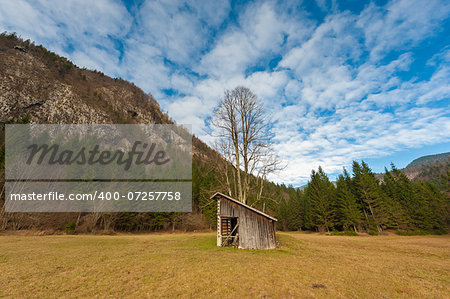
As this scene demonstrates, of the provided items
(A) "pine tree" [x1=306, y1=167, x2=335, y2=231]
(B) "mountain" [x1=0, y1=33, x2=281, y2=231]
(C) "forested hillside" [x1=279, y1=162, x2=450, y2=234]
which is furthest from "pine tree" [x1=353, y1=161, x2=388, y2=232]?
(B) "mountain" [x1=0, y1=33, x2=281, y2=231]

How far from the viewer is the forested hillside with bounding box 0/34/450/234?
28672 millimetres

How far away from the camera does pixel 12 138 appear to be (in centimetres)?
3098

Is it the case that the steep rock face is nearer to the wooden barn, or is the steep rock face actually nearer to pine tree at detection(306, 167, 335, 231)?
the wooden barn

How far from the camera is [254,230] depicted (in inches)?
553

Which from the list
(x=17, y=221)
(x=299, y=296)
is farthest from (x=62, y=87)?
(x=299, y=296)

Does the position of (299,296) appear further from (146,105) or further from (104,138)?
(146,105)

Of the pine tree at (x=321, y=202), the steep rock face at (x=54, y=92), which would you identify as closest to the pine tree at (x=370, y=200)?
the pine tree at (x=321, y=202)

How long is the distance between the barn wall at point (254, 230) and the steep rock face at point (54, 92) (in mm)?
64320

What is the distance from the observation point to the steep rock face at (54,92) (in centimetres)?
5400

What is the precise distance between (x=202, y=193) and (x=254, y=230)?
21616mm

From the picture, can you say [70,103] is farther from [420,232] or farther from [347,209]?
[420,232]

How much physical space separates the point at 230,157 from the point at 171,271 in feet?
36.1

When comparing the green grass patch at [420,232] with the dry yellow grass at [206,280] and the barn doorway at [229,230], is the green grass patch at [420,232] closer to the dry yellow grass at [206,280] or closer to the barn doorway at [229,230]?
the dry yellow grass at [206,280]

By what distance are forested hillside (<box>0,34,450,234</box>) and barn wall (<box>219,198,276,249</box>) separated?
1.27m
